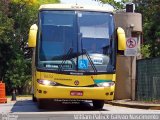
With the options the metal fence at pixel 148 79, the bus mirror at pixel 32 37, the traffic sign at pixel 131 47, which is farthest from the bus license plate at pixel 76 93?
the metal fence at pixel 148 79

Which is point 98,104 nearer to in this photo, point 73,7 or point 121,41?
point 121,41

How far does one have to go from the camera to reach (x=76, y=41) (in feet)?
52.4

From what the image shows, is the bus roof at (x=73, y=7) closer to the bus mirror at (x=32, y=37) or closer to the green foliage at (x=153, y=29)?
the bus mirror at (x=32, y=37)

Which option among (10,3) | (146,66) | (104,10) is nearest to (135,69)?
(146,66)

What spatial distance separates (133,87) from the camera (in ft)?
74.9

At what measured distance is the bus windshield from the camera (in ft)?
51.6

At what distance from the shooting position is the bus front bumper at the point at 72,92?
15.5 meters

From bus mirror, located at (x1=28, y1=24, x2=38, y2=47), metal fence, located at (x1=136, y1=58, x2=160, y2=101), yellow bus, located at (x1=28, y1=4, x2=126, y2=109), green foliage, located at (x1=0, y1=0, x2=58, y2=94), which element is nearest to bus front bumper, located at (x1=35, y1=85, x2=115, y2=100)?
yellow bus, located at (x1=28, y1=4, x2=126, y2=109)

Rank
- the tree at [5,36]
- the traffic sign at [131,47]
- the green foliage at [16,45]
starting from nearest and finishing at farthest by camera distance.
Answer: the traffic sign at [131,47] → the tree at [5,36] → the green foliage at [16,45]

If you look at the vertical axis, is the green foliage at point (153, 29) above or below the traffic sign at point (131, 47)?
above

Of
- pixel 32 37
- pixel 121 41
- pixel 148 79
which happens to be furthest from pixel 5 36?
pixel 121 41

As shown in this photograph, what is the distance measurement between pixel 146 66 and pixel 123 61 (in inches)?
43.7

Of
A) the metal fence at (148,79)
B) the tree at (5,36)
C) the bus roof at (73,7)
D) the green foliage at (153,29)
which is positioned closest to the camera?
the bus roof at (73,7)

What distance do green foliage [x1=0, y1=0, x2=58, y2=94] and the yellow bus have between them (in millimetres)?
37443
